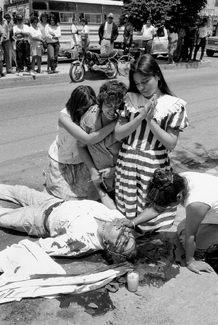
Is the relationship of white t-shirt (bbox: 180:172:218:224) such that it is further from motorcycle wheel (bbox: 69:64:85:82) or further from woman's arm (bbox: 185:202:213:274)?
motorcycle wheel (bbox: 69:64:85:82)

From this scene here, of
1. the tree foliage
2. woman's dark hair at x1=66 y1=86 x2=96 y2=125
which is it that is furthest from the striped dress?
the tree foliage

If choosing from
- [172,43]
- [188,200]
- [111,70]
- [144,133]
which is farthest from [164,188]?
[172,43]

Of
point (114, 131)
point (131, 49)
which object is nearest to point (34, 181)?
point (114, 131)

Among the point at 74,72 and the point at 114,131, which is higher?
the point at 114,131

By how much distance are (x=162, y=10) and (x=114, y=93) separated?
1607 centimetres

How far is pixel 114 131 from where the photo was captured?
321 cm

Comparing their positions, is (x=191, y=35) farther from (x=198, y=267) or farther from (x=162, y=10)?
(x=198, y=267)

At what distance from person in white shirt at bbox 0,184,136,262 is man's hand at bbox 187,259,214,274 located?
457 mm

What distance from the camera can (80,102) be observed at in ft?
11.0

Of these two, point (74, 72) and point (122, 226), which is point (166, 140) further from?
point (74, 72)

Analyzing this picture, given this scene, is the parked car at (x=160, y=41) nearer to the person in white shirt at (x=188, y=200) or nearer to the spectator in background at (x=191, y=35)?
the spectator in background at (x=191, y=35)

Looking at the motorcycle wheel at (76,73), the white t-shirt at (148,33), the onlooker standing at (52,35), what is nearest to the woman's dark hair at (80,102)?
the motorcycle wheel at (76,73)

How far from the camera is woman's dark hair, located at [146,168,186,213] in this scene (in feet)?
9.12

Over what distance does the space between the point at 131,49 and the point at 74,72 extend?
4854 mm
